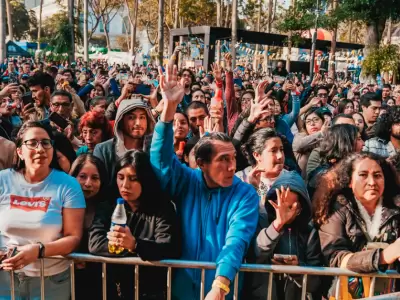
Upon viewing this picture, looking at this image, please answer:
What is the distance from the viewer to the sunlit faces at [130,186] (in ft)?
10.4

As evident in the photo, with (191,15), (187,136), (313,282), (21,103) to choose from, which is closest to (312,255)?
(313,282)

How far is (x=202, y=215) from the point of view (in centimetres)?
301

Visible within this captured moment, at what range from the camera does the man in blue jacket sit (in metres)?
2.96

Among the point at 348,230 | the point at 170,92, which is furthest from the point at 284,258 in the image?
the point at 170,92

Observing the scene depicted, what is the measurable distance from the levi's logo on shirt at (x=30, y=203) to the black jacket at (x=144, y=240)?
32cm

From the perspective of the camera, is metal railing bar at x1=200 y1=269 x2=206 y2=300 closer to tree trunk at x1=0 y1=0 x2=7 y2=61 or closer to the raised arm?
the raised arm

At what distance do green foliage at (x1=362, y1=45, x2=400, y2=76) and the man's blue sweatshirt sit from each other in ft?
55.5

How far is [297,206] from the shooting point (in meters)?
3.06

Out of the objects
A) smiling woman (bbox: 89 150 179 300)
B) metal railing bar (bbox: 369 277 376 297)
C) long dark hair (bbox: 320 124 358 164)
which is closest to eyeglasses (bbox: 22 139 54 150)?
smiling woman (bbox: 89 150 179 300)

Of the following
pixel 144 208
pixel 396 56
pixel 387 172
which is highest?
pixel 396 56

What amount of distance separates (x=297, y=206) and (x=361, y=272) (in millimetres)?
522

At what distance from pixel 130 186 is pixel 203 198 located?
49cm

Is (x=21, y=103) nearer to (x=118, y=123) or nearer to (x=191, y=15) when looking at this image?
(x=118, y=123)

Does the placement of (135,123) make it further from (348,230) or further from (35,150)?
(348,230)
